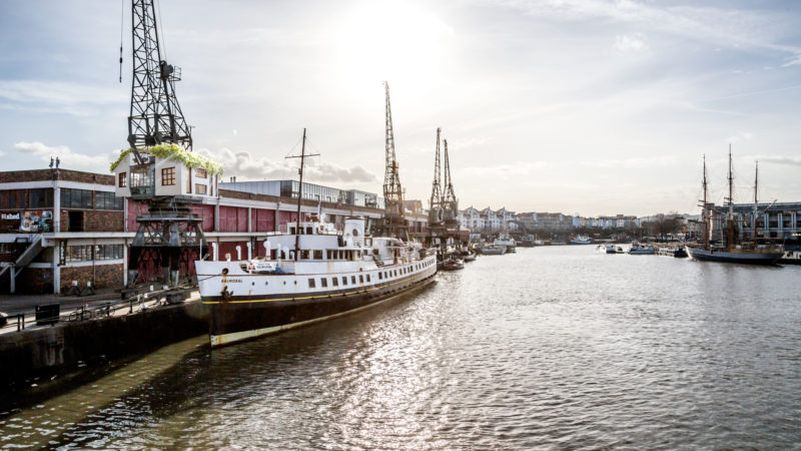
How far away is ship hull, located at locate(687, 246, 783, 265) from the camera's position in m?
103

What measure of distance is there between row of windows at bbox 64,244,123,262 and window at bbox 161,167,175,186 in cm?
797

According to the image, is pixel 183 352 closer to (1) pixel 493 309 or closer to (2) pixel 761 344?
(1) pixel 493 309

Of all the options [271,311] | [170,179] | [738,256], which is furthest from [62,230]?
[738,256]

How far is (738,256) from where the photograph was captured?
10794 centimetres

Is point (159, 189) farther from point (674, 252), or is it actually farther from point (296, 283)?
point (674, 252)

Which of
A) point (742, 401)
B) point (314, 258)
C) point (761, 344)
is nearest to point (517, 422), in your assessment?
point (742, 401)

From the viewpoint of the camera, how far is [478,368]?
28.6 meters

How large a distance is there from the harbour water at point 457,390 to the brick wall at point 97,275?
14.0m

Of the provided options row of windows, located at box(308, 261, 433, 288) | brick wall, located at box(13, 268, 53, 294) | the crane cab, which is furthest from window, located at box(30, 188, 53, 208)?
row of windows, located at box(308, 261, 433, 288)

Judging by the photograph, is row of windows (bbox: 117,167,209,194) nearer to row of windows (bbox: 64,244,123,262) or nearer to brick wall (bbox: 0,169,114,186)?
brick wall (bbox: 0,169,114,186)

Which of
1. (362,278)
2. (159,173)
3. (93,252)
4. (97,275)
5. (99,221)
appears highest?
(159,173)

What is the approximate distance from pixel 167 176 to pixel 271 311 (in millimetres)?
15741

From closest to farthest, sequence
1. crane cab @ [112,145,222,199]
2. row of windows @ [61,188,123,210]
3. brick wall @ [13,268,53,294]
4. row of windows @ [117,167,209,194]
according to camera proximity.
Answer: brick wall @ [13,268,53,294] → row of windows @ [61,188,123,210] → crane cab @ [112,145,222,199] → row of windows @ [117,167,209,194]

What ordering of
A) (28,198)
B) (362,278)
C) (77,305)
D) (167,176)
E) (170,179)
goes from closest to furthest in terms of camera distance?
(77,305), (28,198), (170,179), (167,176), (362,278)
